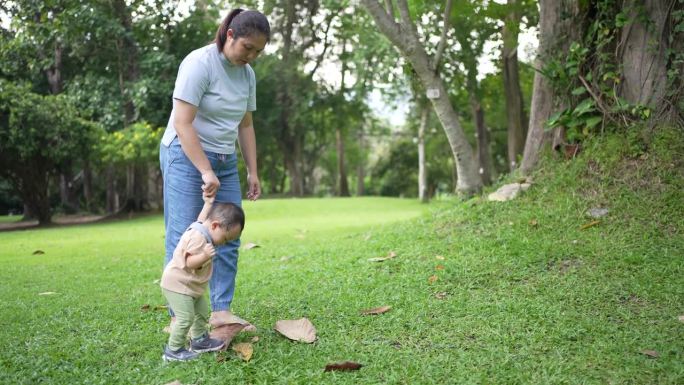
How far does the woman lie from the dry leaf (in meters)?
0.19

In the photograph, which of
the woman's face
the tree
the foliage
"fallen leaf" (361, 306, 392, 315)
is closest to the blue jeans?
the woman's face

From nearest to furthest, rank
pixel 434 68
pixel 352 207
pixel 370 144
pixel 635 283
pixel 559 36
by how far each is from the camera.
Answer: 1. pixel 635 283
2. pixel 559 36
3. pixel 434 68
4. pixel 352 207
5. pixel 370 144

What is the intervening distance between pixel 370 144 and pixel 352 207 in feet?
Result: 91.8

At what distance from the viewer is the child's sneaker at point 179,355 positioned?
9.44 feet

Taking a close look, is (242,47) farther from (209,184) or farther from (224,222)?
(224,222)

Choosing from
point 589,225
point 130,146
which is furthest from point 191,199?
point 130,146

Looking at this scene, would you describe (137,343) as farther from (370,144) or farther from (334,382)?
(370,144)

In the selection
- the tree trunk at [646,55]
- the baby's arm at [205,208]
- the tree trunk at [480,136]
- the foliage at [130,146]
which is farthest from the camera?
the tree trunk at [480,136]

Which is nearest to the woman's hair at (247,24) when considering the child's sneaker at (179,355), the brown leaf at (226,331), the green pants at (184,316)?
the green pants at (184,316)

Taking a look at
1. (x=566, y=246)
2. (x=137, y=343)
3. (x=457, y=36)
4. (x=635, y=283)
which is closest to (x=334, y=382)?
(x=137, y=343)

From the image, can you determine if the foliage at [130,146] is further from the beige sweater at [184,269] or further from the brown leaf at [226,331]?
the beige sweater at [184,269]

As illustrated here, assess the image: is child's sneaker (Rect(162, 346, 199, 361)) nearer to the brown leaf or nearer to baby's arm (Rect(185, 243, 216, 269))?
the brown leaf

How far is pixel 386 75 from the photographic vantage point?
20.6 meters

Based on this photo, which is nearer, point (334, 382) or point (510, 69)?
point (334, 382)
